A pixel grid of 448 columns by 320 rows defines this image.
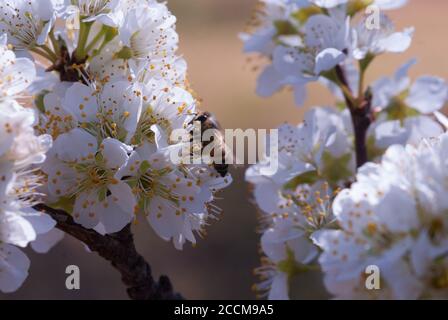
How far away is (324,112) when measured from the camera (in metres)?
1.98

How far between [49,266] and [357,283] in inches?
135

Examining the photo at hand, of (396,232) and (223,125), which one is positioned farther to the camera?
(223,125)

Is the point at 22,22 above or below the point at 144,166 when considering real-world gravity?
above

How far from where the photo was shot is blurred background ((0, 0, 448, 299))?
13.9 ft

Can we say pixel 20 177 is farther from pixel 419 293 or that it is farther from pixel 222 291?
pixel 222 291

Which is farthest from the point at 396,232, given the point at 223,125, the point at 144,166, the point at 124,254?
the point at 223,125

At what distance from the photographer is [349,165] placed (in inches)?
72.2

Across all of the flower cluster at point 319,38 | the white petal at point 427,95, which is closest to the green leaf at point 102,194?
the flower cluster at point 319,38

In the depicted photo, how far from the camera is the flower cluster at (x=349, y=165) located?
1.20 meters

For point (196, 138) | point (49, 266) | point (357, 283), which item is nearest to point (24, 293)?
point (49, 266)

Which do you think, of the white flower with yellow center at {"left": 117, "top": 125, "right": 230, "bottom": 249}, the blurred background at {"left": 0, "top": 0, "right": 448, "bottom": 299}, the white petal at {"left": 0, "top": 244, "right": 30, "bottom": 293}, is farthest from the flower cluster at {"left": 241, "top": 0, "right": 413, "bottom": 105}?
the white petal at {"left": 0, "top": 244, "right": 30, "bottom": 293}

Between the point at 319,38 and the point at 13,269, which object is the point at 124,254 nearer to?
the point at 13,269

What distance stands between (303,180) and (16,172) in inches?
27.6

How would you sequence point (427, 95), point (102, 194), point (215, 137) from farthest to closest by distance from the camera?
point (427, 95) → point (215, 137) → point (102, 194)
